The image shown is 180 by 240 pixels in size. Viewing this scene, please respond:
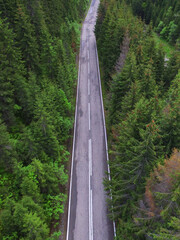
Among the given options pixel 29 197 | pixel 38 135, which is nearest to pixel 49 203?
pixel 29 197

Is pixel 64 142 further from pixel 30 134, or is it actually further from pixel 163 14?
pixel 163 14

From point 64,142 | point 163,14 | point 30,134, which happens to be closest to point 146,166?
point 30,134

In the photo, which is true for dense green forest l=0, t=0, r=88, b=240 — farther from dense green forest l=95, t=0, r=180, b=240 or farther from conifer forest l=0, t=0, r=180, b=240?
dense green forest l=95, t=0, r=180, b=240

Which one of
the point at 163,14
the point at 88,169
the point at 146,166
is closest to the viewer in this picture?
the point at 146,166

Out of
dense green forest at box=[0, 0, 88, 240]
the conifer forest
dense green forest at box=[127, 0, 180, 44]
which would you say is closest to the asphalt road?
the conifer forest

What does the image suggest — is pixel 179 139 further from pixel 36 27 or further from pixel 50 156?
pixel 36 27

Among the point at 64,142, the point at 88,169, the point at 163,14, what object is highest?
the point at 163,14

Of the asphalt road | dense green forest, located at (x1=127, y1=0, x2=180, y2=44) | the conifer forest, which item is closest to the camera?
the conifer forest
